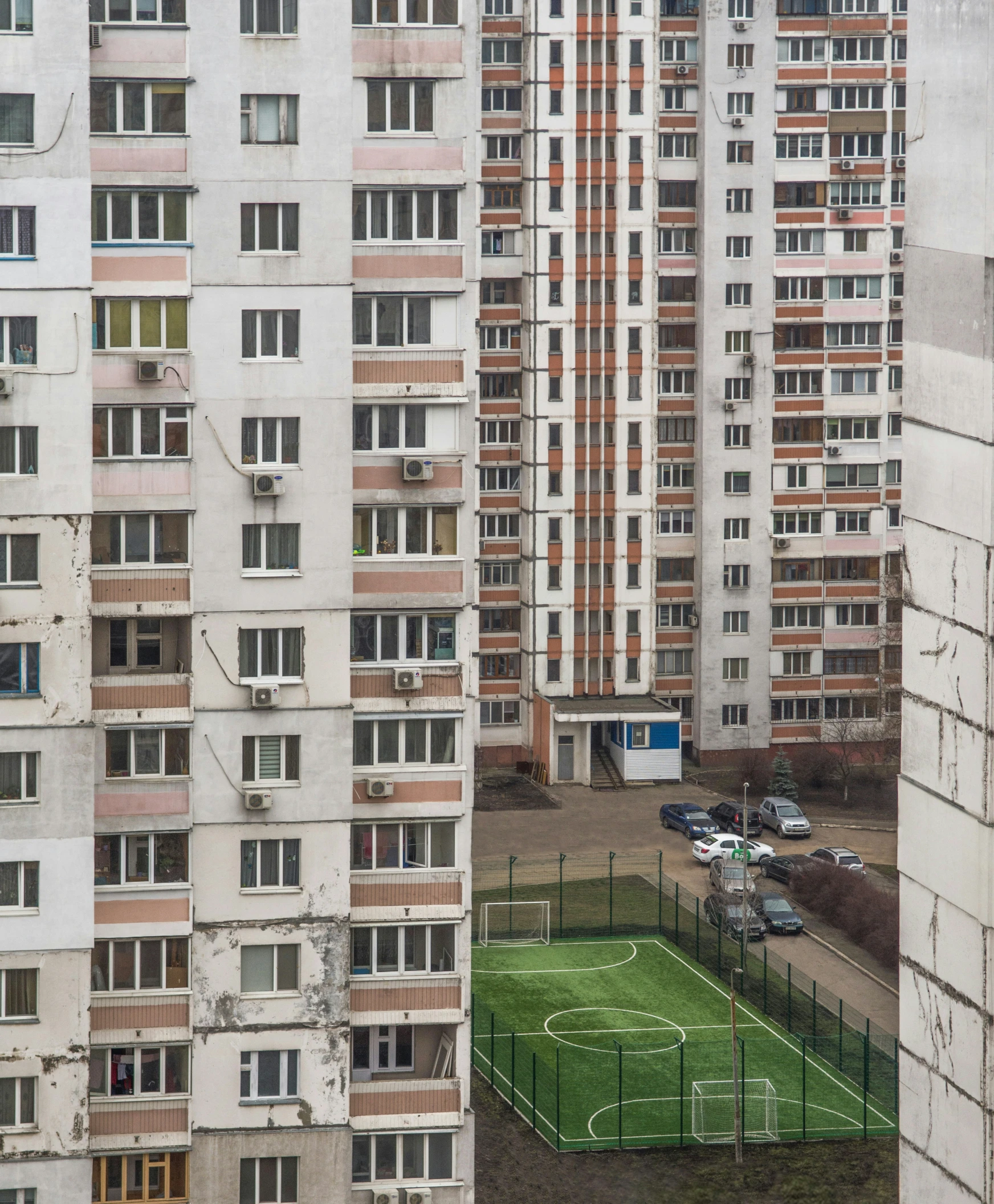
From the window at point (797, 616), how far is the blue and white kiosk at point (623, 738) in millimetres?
6389

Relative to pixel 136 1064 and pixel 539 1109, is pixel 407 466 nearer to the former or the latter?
pixel 136 1064

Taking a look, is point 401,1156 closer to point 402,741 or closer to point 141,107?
point 402,741

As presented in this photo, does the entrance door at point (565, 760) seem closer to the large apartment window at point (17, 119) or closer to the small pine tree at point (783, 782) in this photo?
the small pine tree at point (783, 782)

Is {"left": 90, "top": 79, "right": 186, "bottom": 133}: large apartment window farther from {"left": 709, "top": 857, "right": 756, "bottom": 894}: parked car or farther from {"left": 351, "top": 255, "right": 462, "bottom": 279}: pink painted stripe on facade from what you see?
{"left": 709, "top": 857, "right": 756, "bottom": 894}: parked car

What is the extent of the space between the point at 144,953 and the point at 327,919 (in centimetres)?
354

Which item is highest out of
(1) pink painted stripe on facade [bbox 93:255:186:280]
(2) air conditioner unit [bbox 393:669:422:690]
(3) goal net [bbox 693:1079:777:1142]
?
(1) pink painted stripe on facade [bbox 93:255:186:280]

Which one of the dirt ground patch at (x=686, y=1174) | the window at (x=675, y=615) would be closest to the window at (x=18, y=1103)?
the dirt ground patch at (x=686, y=1174)

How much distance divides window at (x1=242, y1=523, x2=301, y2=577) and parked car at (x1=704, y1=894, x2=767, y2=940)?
36.5 metres

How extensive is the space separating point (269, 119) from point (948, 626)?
650 inches

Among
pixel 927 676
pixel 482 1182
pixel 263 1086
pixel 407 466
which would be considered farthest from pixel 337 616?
pixel 482 1182

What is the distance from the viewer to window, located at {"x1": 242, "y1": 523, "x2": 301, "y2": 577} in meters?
42.6

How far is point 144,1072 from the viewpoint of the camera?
4325 cm

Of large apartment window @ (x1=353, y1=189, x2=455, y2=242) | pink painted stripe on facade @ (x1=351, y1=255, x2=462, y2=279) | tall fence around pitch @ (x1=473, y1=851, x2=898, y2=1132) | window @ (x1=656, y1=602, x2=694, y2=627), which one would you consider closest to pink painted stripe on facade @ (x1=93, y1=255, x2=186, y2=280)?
pink painted stripe on facade @ (x1=351, y1=255, x2=462, y2=279)

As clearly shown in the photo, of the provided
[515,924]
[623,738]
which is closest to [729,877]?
[515,924]
